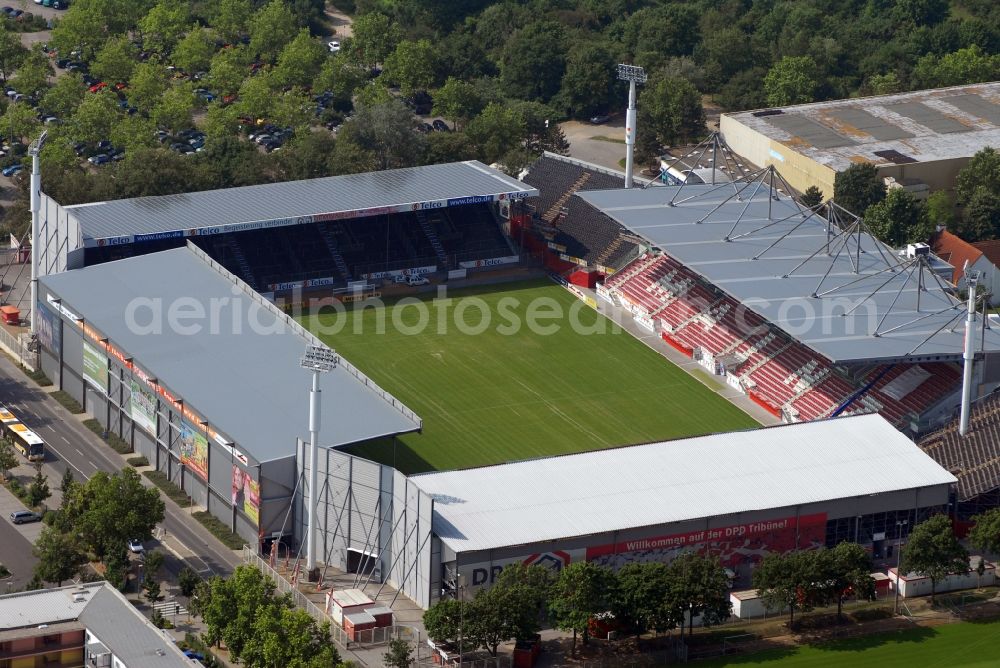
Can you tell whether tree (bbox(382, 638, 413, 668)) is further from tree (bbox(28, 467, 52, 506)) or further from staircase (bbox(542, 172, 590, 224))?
staircase (bbox(542, 172, 590, 224))

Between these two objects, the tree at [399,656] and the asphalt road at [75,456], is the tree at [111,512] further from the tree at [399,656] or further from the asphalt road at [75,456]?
the tree at [399,656]

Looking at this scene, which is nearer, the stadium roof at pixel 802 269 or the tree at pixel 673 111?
the stadium roof at pixel 802 269

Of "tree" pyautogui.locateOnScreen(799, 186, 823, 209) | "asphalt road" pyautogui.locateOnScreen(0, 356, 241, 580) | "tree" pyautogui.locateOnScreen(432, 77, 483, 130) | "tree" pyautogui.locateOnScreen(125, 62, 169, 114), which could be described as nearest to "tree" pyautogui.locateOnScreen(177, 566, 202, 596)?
"asphalt road" pyautogui.locateOnScreen(0, 356, 241, 580)

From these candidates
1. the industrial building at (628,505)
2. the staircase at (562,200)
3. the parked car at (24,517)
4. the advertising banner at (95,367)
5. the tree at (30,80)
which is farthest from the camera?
the tree at (30,80)

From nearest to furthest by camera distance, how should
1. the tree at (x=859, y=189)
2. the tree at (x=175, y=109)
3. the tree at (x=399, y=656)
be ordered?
the tree at (x=399, y=656) → the tree at (x=859, y=189) → the tree at (x=175, y=109)

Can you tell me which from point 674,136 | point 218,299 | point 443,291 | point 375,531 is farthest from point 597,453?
point 674,136

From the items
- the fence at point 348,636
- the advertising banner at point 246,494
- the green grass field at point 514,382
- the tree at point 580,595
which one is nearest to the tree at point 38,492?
the advertising banner at point 246,494
